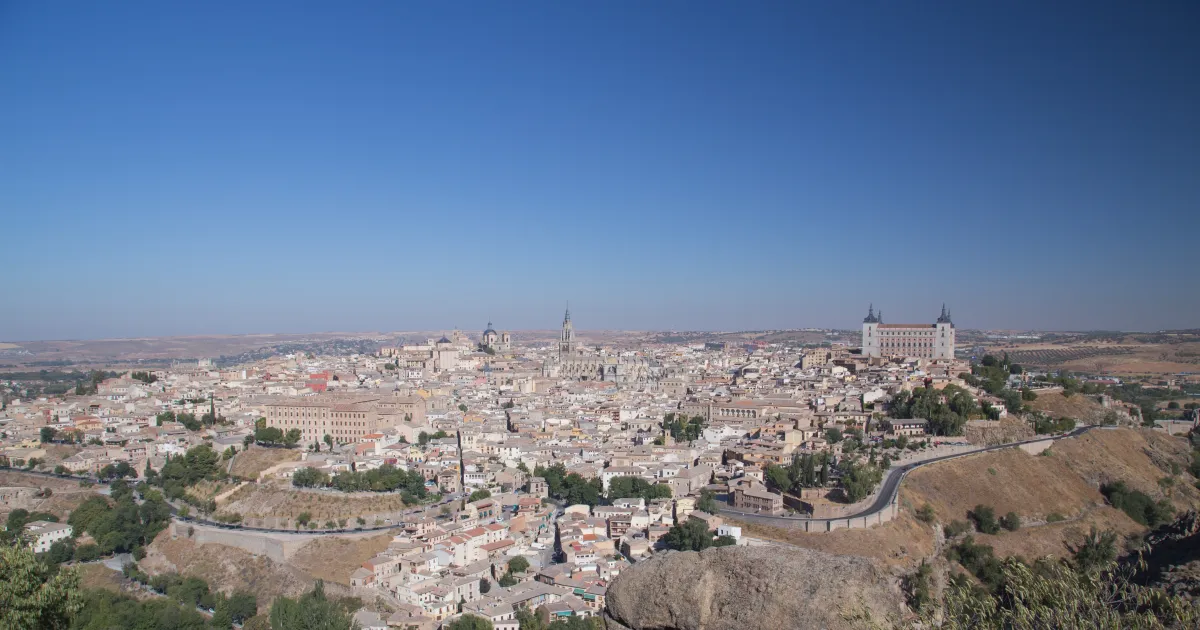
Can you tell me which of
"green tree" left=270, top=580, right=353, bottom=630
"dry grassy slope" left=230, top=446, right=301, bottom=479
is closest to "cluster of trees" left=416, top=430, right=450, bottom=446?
"dry grassy slope" left=230, top=446, right=301, bottom=479

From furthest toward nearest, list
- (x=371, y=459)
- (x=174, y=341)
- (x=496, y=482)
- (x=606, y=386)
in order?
(x=174, y=341), (x=606, y=386), (x=371, y=459), (x=496, y=482)

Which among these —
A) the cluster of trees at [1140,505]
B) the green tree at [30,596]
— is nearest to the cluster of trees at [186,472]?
the green tree at [30,596]

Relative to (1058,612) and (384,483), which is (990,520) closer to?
(384,483)

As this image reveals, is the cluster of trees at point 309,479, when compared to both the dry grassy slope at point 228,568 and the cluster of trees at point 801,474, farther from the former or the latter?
the cluster of trees at point 801,474

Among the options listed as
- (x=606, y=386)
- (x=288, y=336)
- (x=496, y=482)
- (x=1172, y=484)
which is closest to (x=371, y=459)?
(x=496, y=482)

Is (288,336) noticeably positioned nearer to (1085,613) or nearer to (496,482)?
(496,482)

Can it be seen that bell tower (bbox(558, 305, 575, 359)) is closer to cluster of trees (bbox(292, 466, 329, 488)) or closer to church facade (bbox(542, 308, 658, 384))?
church facade (bbox(542, 308, 658, 384))
